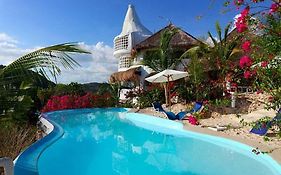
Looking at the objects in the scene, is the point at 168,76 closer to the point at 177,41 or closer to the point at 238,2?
the point at 177,41

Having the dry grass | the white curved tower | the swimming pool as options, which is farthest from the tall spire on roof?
the dry grass

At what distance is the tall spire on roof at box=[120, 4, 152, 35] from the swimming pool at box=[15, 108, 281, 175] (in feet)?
78.9

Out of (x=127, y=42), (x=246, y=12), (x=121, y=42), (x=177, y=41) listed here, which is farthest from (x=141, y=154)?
(x=121, y=42)

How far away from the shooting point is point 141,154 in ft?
29.6

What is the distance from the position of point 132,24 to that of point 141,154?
30.0 metres

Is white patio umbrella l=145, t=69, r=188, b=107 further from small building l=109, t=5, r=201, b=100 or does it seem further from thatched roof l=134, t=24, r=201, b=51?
thatched roof l=134, t=24, r=201, b=51

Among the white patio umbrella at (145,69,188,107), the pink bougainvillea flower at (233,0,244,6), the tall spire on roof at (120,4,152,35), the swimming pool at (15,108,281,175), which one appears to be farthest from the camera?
the tall spire on roof at (120,4,152,35)

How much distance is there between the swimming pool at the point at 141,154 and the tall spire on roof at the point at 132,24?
24.1m

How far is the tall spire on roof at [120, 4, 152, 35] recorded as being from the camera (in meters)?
36.2

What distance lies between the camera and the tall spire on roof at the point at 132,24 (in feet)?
119

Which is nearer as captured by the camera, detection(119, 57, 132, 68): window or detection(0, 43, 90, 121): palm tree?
detection(0, 43, 90, 121): palm tree

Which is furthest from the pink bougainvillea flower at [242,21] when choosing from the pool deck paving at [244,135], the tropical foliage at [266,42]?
the pool deck paving at [244,135]

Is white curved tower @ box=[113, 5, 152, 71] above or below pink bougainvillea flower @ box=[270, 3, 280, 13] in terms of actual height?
Result: above

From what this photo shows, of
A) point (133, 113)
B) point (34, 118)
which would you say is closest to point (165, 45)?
point (133, 113)
